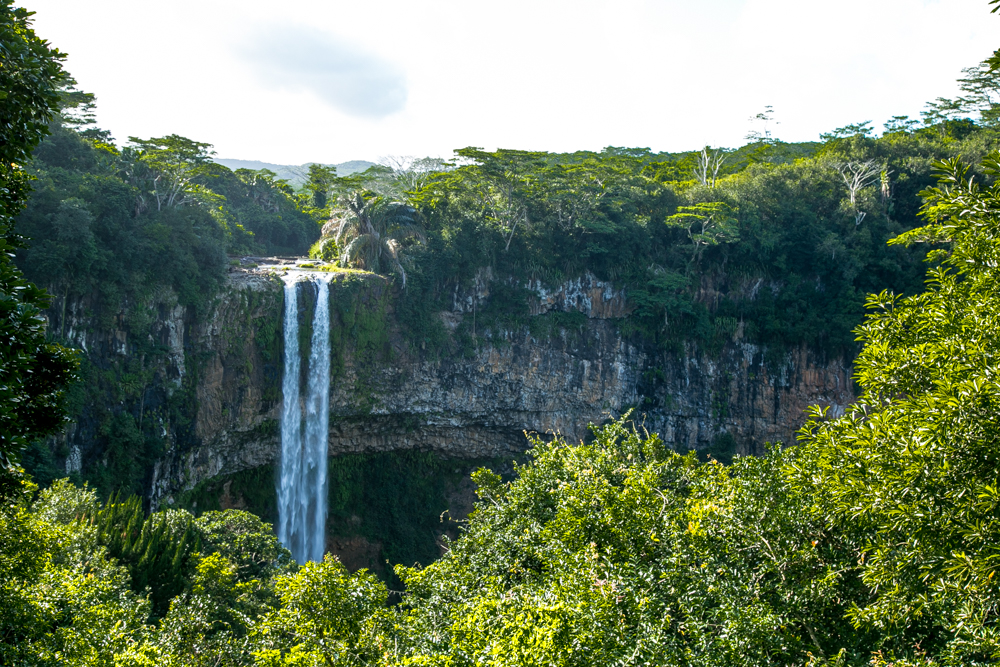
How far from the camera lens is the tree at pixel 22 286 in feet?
17.1

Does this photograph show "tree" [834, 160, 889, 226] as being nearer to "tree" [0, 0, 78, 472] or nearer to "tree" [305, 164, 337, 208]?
"tree" [305, 164, 337, 208]

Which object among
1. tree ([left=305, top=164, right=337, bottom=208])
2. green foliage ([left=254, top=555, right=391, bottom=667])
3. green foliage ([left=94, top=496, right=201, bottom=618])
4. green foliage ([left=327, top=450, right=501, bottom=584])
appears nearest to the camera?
green foliage ([left=254, top=555, right=391, bottom=667])

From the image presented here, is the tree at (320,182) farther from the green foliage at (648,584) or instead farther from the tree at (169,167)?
the green foliage at (648,584)

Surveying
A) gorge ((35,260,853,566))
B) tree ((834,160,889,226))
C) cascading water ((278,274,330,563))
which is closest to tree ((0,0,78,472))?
gorge ((35,260,853,566))

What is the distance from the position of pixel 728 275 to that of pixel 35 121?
28.1 m

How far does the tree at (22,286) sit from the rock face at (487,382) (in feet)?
53.8

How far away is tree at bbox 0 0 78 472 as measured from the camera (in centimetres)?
523

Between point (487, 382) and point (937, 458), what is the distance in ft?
76.3

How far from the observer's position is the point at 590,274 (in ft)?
93.9

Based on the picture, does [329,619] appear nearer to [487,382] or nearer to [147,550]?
[147,550]

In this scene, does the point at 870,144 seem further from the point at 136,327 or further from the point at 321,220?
the point at 136,327

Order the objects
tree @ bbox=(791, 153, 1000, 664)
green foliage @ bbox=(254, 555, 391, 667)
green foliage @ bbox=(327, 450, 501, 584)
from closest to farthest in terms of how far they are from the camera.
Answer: tree @ bbox=(791, 153, 1000, 664) < green foliage @ bbox=(254, 555, 391, 667) < green foliage @ bbox=(327, 450, 501, 584)

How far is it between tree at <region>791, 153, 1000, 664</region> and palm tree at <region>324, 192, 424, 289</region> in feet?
70.7

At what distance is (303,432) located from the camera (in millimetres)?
24312
